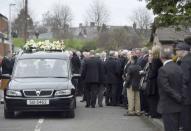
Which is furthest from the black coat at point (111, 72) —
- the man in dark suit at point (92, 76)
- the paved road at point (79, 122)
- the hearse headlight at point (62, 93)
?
the hearse headlight at point (62, 93)

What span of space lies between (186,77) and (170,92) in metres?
1.25

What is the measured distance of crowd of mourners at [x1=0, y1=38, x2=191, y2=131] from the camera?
416 inches

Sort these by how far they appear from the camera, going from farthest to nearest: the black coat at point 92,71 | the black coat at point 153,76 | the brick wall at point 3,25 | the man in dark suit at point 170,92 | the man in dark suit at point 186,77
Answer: the brick wall at point 3,25 < the black coat at point 92,71 < the black coat at point 153,76 < the man in dark suit at point 186,77 < the man in dark suit at point 170,92

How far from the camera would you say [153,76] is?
16125 mm

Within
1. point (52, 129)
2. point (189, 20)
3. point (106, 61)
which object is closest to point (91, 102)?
point (106, 61)

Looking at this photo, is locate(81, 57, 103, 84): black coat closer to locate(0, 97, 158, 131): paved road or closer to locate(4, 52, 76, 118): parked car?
locate(0, 97, 158, 131): paved road

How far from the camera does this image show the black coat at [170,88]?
10500mm

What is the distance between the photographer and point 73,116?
17797 mm

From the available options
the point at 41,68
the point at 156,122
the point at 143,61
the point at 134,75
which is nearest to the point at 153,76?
the point at 156,122

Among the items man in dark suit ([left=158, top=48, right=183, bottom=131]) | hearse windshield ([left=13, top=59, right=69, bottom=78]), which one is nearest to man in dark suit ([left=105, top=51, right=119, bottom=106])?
hearse windshield ([left=13, top=59, right=69, bottom=78])

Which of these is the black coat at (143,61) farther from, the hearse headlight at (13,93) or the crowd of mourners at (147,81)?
the hearse headlight at (13,93)

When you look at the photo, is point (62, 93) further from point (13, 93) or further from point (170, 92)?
point (170, 92)

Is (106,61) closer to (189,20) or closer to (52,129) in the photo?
(189,20)

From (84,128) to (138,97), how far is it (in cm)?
320
